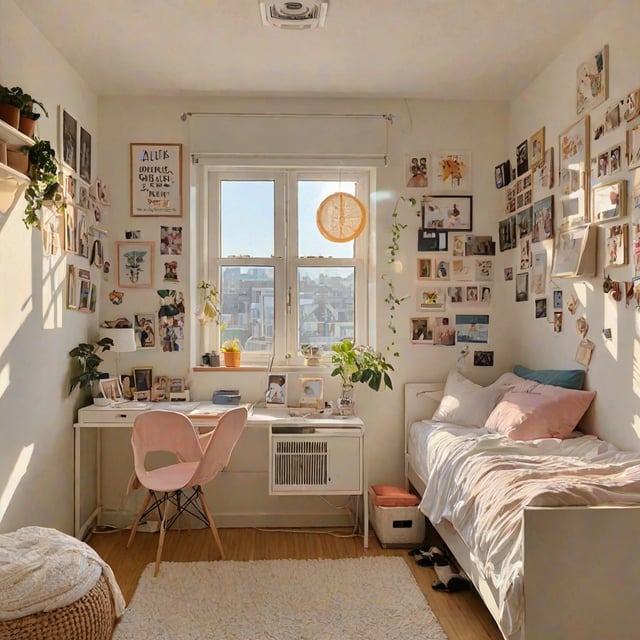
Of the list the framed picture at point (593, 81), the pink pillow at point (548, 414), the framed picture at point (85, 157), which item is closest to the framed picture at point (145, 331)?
the framed picture at point (85, 157)

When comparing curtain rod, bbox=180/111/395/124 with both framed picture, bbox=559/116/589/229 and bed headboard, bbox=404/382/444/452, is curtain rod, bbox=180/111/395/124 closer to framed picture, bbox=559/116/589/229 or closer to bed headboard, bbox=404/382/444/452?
framed picture, bbox=559/116/589/229

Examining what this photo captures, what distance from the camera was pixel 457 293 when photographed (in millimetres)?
3869

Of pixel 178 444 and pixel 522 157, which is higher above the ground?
pixel 522 157

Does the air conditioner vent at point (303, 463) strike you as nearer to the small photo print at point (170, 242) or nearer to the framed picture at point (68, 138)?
the small photo print at point (170, 242)

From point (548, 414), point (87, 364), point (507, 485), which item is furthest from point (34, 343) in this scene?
point (548, 414)

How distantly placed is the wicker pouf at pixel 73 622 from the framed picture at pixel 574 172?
263 centimetres

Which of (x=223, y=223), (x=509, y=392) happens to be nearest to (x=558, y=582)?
(x=509, y=392)

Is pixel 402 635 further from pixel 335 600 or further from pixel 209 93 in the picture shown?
pixel 209 93

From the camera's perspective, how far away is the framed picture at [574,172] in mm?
2881

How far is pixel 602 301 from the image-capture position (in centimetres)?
277

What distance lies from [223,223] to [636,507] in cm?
297

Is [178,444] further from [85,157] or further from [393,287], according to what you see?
[85,157]

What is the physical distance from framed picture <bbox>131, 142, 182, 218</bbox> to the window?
277 millimetres

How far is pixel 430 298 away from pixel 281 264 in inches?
39.0
